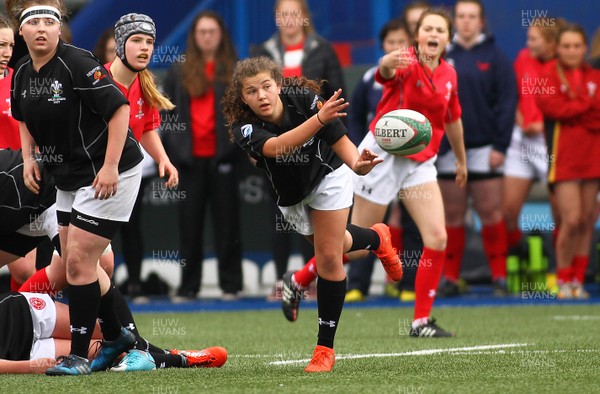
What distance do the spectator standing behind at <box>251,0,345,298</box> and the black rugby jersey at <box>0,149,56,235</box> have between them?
4795 mm

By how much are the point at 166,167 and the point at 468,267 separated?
22.0 feet

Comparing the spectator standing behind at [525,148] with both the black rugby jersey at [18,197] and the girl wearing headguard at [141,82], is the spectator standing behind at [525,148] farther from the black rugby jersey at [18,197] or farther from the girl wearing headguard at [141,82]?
the black rugby jersey at [18,197]

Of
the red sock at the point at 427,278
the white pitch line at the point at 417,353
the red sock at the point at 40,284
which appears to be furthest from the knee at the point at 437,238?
the red sock at the point at 40,284

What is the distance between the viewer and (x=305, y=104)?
6.75 metres

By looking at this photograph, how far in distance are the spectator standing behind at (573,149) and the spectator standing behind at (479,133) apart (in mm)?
454

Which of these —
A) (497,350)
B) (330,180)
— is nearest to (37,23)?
(330,180)

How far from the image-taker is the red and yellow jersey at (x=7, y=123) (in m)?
7.88

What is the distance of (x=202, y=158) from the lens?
40.5 ft

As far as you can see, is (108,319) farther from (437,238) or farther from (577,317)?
(577,317)

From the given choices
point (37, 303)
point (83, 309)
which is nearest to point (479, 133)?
point (37, 303)

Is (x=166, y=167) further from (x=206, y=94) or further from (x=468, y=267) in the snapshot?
(x=468, y=267)

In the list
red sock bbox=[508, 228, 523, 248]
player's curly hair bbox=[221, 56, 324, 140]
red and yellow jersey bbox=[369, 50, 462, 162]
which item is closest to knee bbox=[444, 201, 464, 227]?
red sock bbox=[508, 228, 523, 248]

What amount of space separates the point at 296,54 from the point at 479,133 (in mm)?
1925

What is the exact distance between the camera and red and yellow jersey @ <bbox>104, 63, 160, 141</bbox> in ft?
24.6
